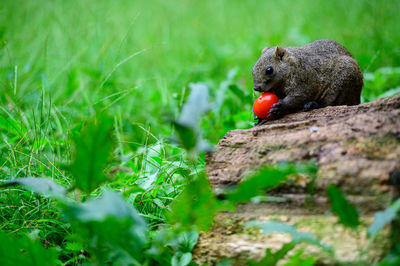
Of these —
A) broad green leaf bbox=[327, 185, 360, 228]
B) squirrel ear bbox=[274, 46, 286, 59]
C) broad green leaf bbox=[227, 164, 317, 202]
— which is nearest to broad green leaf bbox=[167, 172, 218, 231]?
broad green leaf bbox=[227, 164, 317, 202]

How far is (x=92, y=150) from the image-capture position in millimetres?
1518

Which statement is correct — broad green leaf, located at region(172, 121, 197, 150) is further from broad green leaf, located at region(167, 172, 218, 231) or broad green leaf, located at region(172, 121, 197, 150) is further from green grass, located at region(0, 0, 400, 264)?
green grass, located at region(0, 0, 400, 264)

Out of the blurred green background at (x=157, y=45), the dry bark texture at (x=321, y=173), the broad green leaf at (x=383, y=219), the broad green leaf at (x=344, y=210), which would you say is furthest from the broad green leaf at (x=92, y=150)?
the blurred green background at (x=157, y=45)

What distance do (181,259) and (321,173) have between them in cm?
75

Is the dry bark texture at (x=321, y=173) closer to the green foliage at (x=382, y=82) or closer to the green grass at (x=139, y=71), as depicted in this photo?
the green grass at (x=139, y=71)

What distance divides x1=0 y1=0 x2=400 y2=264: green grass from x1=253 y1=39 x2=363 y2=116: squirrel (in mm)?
371

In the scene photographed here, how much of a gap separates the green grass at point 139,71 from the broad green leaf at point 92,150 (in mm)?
696

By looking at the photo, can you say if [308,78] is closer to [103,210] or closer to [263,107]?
[263,107]

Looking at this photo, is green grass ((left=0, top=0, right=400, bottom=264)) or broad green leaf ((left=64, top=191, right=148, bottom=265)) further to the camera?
green grass ((left=0, top=0, right=400, bottom=264))

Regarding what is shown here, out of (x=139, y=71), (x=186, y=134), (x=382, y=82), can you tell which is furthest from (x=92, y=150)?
(x=139, y=71)

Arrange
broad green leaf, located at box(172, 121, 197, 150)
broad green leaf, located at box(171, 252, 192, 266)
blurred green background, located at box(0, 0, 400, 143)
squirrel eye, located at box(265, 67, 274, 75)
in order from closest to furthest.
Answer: broad green leaf, located at box(172, 121, 197, 150) → broad green leaf, located at box(171, 252, 192, 266) → squirrel eye, located at box(265, 67, 274, 75) → blurred green background, located at box(0, 0, 400, 143)

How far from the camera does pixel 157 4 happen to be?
9.53 m

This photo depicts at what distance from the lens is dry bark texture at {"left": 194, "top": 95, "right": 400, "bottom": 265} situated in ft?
5.32

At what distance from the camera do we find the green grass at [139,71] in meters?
2.61
